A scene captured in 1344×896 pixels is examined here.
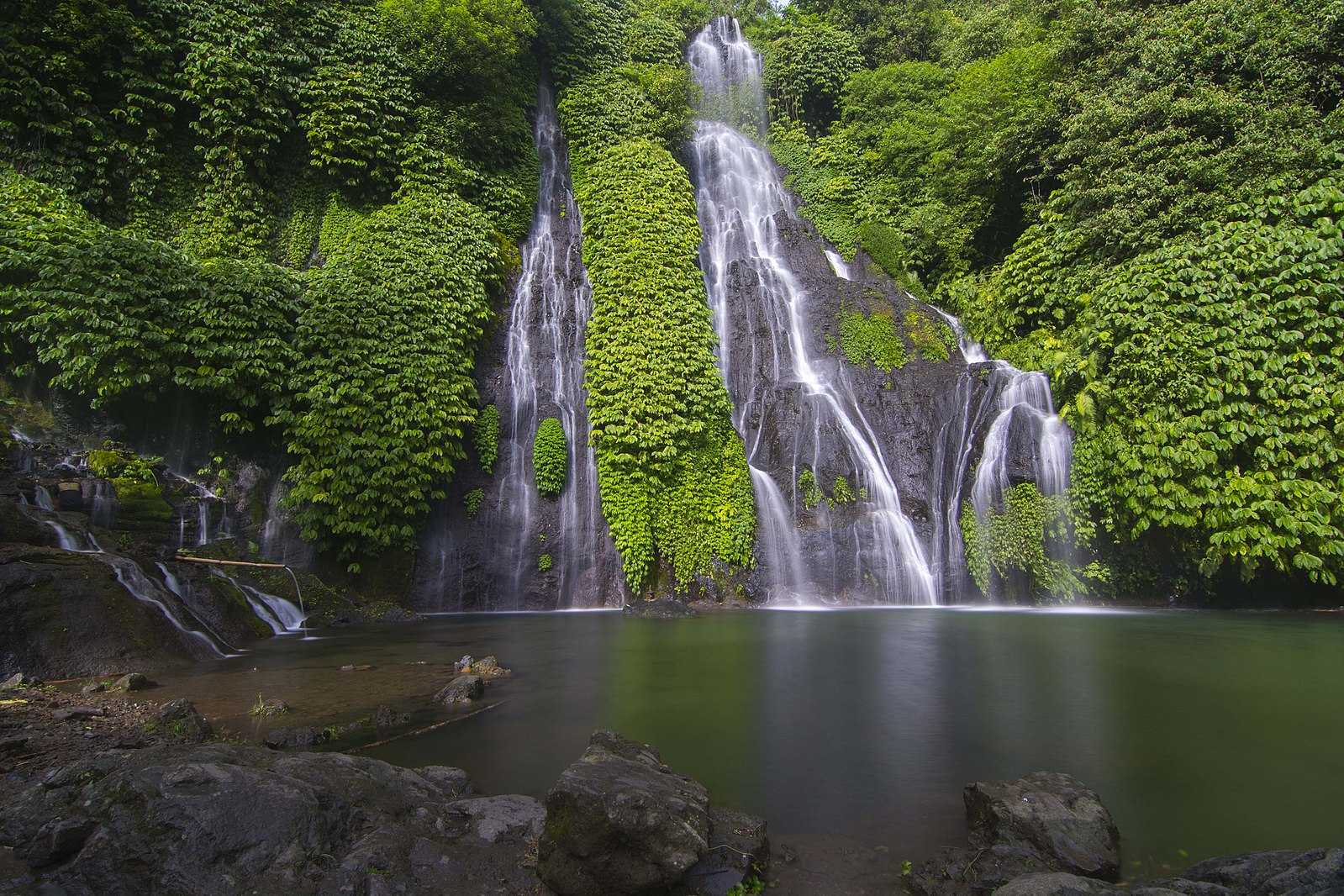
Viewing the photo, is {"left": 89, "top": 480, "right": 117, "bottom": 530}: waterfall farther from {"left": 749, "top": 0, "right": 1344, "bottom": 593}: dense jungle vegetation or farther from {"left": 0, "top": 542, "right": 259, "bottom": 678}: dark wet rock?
A: {"left": 749, "top": 0, "right": 1344, "bottom": 593}: dense jungle vegetation

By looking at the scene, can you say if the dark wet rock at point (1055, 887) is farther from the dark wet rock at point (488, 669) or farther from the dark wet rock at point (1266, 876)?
the dark wet rock at point (488, 669)

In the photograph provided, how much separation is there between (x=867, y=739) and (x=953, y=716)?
1063 millimetres

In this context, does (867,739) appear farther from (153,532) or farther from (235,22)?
(235,22)

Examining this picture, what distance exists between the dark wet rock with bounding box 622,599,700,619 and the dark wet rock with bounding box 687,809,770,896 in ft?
27.0

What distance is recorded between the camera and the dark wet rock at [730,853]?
2.91 meters

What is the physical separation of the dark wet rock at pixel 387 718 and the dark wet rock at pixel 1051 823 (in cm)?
428

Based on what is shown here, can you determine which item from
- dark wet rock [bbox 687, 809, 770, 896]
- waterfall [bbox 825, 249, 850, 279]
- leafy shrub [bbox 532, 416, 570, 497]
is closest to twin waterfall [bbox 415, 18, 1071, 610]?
leafy shrub [bbox 532, 416, 570, 497]

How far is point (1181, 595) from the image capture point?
12602 mm

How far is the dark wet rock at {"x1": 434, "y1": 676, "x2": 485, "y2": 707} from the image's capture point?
6012 mm

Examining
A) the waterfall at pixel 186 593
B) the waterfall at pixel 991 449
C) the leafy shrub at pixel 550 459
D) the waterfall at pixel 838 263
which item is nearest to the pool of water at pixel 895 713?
the waterfall at pixel 186 593

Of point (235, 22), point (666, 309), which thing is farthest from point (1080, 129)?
point (235, 22)

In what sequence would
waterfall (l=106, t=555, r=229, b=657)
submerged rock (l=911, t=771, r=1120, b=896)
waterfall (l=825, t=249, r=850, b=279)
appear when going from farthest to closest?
waterfall (l=825, t=249, r=850, b=279) → waterfall (l=106, t=555, r=229, b=657) → submerged rock (l=911, t=771, r=1120, b=896)

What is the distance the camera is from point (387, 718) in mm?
5312

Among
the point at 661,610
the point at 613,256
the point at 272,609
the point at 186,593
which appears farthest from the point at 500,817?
the point at 613,256
